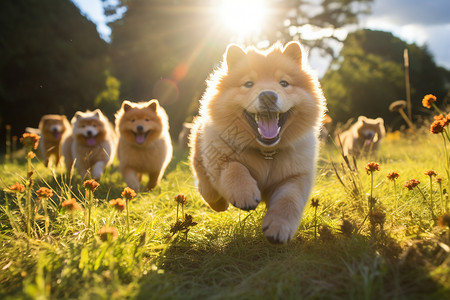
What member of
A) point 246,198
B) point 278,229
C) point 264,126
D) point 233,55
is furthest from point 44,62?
point 278,229

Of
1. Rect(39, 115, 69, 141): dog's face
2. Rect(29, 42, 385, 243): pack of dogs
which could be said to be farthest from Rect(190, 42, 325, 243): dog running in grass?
Rect(39, 115, 69, 141): dog's face

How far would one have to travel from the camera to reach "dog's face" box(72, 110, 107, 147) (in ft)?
19.9

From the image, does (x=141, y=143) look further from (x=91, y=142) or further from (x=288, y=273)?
(x=288, y=273)

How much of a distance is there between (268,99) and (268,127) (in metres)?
0.26

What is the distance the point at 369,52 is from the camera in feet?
63.0

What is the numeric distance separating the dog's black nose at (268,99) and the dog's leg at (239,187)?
497mm

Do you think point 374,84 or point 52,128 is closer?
point 52,128

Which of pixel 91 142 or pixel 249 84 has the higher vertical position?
pixel 249 84

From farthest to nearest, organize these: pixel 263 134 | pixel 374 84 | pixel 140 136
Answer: pixel 374 84
pixel 140 136
pixel 263 134

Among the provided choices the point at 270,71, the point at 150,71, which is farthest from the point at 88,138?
the point at 150,71

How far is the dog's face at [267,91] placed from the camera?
263 centimetres

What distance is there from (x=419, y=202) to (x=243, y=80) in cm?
191

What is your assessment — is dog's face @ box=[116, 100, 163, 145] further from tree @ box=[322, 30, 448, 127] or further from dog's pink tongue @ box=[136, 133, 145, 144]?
tree @ box=[322, 30, 448, 127]

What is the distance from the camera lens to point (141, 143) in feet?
18.2
